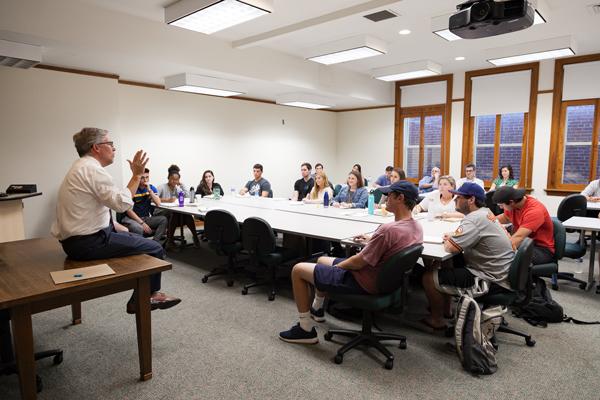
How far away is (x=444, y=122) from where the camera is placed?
8531mm

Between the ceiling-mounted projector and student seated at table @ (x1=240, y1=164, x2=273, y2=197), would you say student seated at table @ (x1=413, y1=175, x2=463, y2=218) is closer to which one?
the ceiling-mounted projector

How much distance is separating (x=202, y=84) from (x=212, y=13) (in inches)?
83.4

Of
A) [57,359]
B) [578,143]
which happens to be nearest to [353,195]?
[57,359]

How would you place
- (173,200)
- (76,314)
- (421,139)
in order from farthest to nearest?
(421,139) → (173,200) → (76,314)

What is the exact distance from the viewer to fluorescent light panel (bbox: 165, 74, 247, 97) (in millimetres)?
5895

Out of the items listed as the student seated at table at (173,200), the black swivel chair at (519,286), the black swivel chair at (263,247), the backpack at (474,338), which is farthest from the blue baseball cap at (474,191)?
the student seated at table at (173,200)

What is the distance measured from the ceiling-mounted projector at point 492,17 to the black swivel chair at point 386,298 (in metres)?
2.06

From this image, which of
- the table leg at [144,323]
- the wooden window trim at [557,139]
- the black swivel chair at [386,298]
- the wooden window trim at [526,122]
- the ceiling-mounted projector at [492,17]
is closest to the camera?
the table leg at [144,323]

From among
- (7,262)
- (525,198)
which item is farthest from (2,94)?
(525,198)

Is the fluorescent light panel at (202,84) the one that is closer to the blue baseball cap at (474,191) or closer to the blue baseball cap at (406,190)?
the blue baseball cap at (406,190)

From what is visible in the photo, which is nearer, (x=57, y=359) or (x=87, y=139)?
(x=87, y=139)

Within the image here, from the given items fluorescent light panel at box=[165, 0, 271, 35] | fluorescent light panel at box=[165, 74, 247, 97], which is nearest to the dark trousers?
fluorescent light panel at box=[165, 0, 271, 35]

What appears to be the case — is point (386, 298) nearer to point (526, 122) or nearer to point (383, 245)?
point (383, 245)

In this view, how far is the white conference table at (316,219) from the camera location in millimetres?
3254
